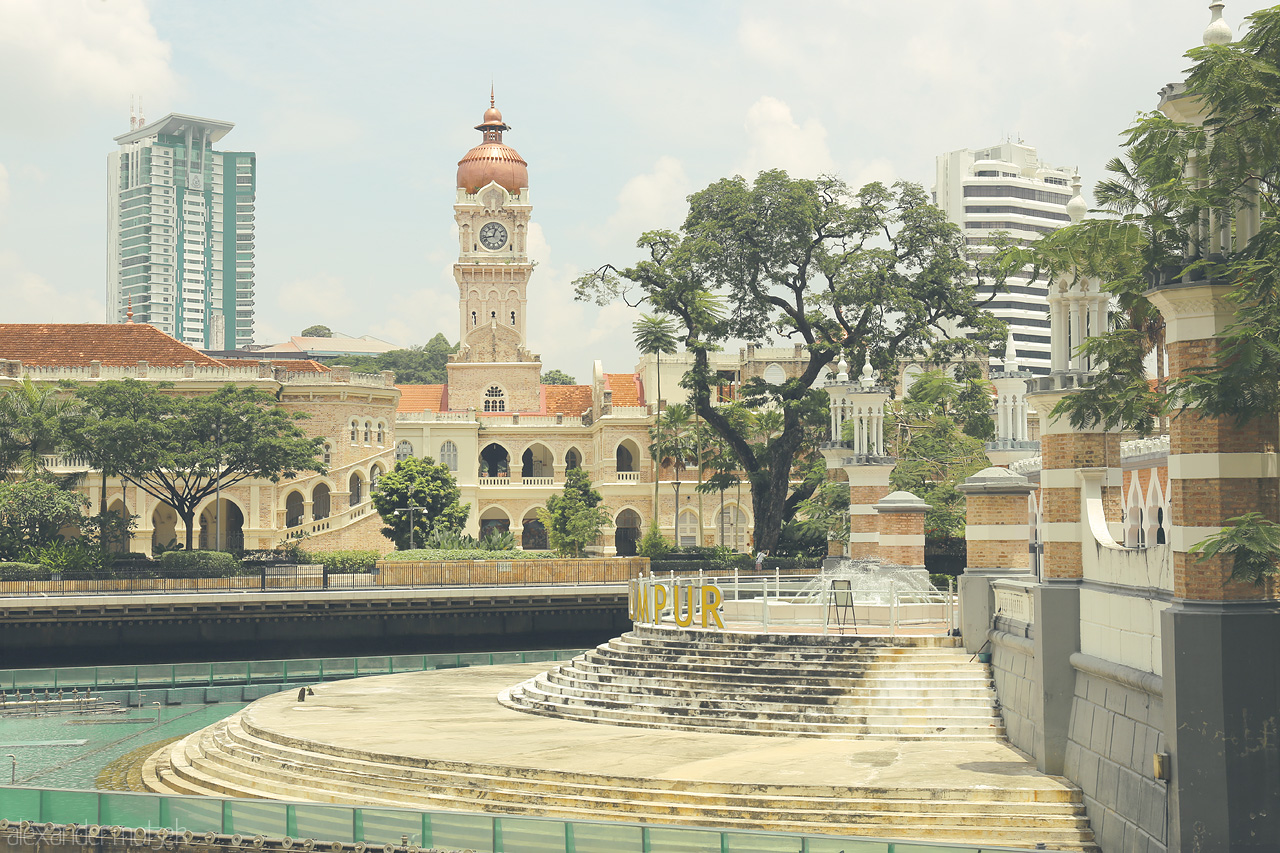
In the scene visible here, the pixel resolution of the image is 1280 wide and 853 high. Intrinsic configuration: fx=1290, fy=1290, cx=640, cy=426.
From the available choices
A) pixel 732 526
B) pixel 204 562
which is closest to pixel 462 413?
pixel 732 526

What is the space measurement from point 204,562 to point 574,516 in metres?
19.3

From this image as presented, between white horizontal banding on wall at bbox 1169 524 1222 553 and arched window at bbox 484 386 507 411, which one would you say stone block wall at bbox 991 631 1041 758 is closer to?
white horizontal banding on wall at bbox 1169 524 1222 553

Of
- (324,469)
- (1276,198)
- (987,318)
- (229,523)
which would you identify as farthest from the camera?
(229,523)

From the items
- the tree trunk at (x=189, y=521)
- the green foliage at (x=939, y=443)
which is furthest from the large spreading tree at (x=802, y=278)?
the tree trunk at (x=189, y=521)

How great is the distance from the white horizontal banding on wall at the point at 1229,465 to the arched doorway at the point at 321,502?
59227 millimetres

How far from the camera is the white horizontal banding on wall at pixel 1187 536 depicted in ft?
45.8

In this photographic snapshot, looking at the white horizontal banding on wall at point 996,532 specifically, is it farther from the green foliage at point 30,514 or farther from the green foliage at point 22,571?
the green foliage at point 30,514

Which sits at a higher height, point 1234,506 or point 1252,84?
point 1252,84

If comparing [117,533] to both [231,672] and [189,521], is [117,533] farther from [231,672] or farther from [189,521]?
[231,672]

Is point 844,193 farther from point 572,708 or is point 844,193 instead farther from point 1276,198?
point 1276,198

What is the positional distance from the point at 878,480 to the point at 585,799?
1895cm

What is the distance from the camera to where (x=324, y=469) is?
195 feet

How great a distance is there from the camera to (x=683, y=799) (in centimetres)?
1731

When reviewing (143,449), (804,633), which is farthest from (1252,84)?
(143,449)
